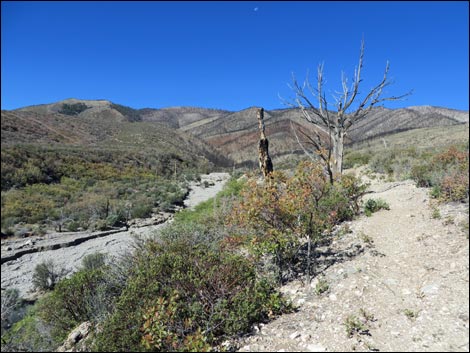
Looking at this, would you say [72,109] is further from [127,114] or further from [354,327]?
[354,327]

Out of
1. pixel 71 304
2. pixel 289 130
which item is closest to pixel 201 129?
pixel 289 130

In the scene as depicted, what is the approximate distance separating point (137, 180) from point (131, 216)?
1054 cm

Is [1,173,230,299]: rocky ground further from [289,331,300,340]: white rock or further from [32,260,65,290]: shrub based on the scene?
[289,331,300,340]: white rock

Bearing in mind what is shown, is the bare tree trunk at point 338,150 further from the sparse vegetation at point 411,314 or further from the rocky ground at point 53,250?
the sparse vegetation at point 411,314

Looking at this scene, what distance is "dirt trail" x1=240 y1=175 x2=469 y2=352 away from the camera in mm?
3244

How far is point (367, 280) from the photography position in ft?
14.9

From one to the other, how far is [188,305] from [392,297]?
8.93 ft

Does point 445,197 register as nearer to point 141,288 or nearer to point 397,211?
point 397,211

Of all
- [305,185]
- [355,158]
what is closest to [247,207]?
[305,185]

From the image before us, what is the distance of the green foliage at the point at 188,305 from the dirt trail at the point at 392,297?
0.34 metres

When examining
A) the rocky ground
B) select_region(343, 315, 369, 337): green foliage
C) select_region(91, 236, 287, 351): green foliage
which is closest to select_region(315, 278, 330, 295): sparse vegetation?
select_region(91, 236, 287, 351): green foliage

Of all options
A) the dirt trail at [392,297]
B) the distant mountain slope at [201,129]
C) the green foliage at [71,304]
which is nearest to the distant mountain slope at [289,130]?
the distant mountain slope at [201,129]

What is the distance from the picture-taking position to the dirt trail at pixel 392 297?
3244 mm

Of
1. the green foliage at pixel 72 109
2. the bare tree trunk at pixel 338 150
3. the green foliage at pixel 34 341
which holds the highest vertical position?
the green foliage at pixel 72 109
